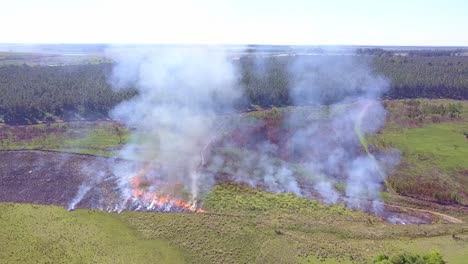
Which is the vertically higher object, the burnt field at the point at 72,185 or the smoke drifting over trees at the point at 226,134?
the smoke drifting over trees at the point at 226,134

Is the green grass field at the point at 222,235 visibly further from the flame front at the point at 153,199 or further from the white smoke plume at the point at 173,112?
the white smoke plume at the point at 173,112

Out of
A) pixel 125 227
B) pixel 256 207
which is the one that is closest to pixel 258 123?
pixel 256 207

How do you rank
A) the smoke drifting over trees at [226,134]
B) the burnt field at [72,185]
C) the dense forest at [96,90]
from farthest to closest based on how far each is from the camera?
1. the dense forest at [96,90]
2. the smoke drifting over trees at [226,134]
3. the burnt field at [72,185]

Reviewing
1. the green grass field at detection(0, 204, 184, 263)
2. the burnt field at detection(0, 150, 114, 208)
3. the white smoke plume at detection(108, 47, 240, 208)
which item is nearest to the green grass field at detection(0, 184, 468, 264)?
Answer: the green grass field at detection(0, 204, 184, 263)

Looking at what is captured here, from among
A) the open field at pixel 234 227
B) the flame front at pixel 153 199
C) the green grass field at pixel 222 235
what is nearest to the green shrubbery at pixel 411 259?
the green grass field at pixel 222 235

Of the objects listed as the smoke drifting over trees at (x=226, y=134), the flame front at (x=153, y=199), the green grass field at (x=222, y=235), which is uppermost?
the smoke drifting over trees at (x=226, y=134)

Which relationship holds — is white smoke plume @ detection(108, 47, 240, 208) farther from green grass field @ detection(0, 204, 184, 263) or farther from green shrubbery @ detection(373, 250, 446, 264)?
green shrubbery @ detection(373, 250, 446, 264)

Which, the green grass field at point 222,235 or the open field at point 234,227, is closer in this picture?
the green grass field at point 222,235

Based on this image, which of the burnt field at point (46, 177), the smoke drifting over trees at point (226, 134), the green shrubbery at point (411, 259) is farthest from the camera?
the smoke drifting over trees at point (226, 134)
